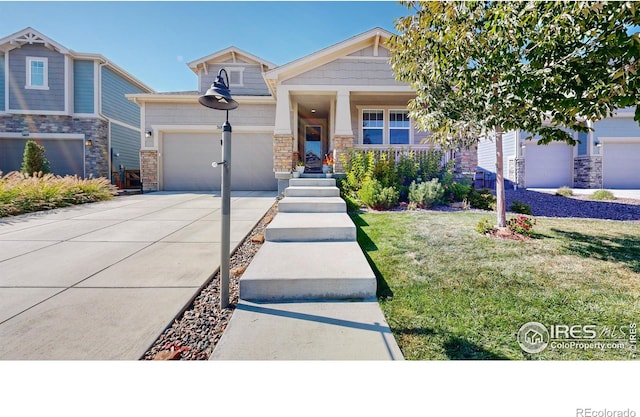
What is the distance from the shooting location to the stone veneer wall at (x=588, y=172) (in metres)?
12.6

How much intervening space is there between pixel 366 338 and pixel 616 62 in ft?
12.9

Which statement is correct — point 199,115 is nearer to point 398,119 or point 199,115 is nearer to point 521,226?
point 398,119

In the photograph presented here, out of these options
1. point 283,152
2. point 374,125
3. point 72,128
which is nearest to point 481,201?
point 374,125

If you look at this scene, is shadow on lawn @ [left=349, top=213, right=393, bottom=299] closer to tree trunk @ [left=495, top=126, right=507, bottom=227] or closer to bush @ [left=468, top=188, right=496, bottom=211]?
tree trunk @ [left=495, top=126, right=507, bottom=227]

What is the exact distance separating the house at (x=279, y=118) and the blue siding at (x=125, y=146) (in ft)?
12.0

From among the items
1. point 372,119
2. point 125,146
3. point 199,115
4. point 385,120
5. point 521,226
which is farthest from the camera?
point 125,146

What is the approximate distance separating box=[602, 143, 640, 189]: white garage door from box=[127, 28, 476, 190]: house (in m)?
9.78

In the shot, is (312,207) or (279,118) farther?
(279,118)

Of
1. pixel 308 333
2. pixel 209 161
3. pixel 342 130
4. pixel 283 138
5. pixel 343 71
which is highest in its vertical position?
pixel 343 71

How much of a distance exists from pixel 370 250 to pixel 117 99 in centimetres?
1558

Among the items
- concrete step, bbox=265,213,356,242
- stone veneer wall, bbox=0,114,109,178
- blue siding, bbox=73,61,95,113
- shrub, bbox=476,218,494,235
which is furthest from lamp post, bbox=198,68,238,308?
blue siding, bbox=73,61,95,113

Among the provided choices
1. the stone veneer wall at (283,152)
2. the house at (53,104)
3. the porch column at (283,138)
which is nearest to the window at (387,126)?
the porch column at (283,138)

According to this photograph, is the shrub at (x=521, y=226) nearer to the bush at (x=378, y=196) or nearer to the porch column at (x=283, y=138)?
the bush at (x=378, y=196)

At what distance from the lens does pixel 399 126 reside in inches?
403
